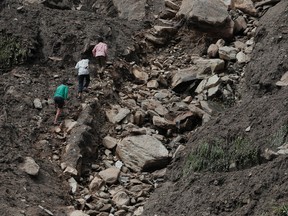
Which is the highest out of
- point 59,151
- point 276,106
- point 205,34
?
point 276,106

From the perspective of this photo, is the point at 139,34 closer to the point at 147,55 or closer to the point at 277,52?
the point at 147,55

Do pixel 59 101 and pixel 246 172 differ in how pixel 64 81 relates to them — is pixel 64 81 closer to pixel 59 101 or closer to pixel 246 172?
pixel 59 101

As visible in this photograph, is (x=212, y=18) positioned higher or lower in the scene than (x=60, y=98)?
higher

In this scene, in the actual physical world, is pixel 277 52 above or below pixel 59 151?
A: above

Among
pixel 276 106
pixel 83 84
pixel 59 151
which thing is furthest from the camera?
pixel 83 84

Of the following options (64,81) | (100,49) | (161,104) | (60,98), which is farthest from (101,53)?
(60,98)

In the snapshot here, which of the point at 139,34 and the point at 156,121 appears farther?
the point at 139,34

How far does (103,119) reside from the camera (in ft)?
41.8

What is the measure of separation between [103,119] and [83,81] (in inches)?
49.3

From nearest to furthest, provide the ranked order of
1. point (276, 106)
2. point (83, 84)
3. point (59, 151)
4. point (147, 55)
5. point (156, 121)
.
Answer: point (276, 106) → point (59, 151) → point (156, 121) → point (83, 84) → point (147, 55)

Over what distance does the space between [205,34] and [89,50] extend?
351 centimetres

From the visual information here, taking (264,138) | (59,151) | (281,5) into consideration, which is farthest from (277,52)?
(59,151)

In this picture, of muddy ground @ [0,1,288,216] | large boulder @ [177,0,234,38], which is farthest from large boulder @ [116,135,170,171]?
large boulder @ [177,0,234,38]

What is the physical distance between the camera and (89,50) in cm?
1488
